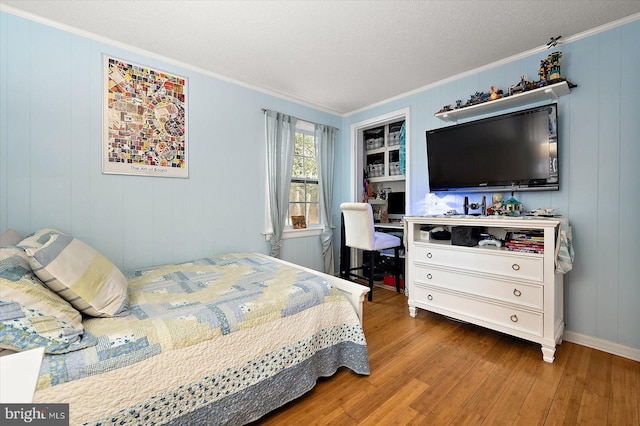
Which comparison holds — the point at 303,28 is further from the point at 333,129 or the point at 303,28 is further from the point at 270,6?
the point at 333,129

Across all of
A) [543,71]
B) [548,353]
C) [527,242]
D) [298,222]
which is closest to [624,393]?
[548,353]

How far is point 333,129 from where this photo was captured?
4066 millimetres

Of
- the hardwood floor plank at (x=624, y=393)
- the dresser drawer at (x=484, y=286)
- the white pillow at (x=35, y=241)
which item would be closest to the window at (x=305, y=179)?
the dresser drawer at (x=484, y=286)

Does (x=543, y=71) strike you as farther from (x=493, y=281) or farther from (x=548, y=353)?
(x=548, y=353)

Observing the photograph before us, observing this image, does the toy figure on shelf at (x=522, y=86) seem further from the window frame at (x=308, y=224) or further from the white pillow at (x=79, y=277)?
the white pillow at (x=79, y=277)

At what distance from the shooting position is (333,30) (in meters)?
2.21

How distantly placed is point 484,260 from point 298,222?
2153 millimetres

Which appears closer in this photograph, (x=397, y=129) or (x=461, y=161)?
(x=461, y=161)

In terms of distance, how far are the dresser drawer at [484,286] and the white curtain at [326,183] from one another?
1.41 metres

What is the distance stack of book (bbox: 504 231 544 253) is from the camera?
7.09 ft

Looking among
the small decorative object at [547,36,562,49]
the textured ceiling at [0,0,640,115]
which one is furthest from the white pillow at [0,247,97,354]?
the small decorative object at [547,36,562,49]

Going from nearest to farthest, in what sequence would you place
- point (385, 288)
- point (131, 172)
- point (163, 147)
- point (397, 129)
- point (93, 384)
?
point (93, 384) → point (131, 172) → point (163, 147) → point (385, 288) → point (397, 129)

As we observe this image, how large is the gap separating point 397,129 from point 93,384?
4264 mm

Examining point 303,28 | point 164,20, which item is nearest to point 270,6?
point 303,28
